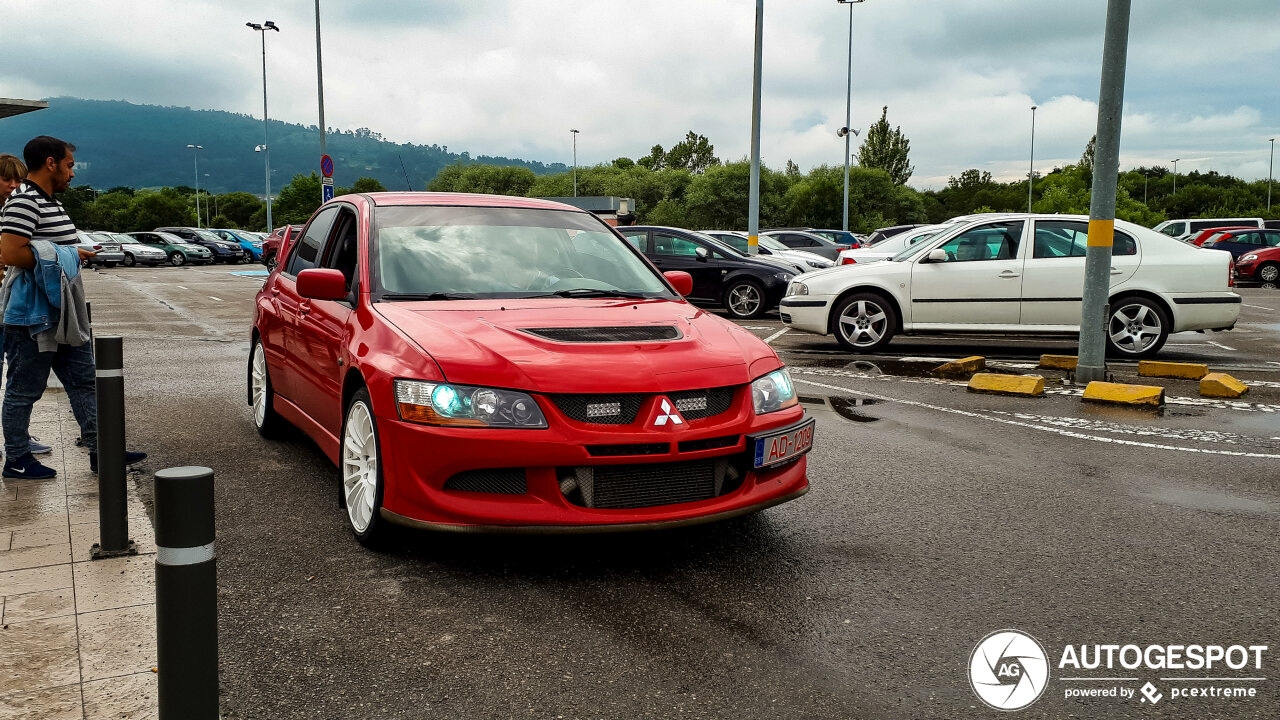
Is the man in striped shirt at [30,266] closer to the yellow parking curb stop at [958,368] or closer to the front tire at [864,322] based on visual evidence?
the yellow parking curb stop at [958,368]

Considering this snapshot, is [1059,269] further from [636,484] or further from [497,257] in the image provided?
[636,484]

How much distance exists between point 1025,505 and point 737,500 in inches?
72.9

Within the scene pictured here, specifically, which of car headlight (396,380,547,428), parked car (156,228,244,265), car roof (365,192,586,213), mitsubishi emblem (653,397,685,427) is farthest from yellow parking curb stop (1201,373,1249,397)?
parked car (156,228,244,265)

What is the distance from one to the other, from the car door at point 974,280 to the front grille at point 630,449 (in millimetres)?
8055

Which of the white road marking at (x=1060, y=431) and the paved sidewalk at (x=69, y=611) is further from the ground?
the white road marking at (x=1060, y=431)

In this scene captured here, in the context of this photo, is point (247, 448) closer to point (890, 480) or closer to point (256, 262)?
point (890, 480)

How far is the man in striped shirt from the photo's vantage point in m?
4.98

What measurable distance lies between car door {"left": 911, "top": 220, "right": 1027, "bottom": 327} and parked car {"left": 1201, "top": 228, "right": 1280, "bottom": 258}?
73.3ft

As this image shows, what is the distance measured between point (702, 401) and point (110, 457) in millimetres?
2405

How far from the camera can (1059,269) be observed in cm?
1067

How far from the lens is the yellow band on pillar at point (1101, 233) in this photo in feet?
28.8

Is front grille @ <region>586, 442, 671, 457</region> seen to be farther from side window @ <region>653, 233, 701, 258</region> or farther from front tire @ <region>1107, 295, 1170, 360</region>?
side window @ <region>653, 233, 701, 258</region>

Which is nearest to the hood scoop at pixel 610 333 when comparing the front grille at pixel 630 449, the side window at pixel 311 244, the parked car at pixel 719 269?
the front grille at pixel 630 449

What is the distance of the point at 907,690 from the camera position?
2926 millimetres
